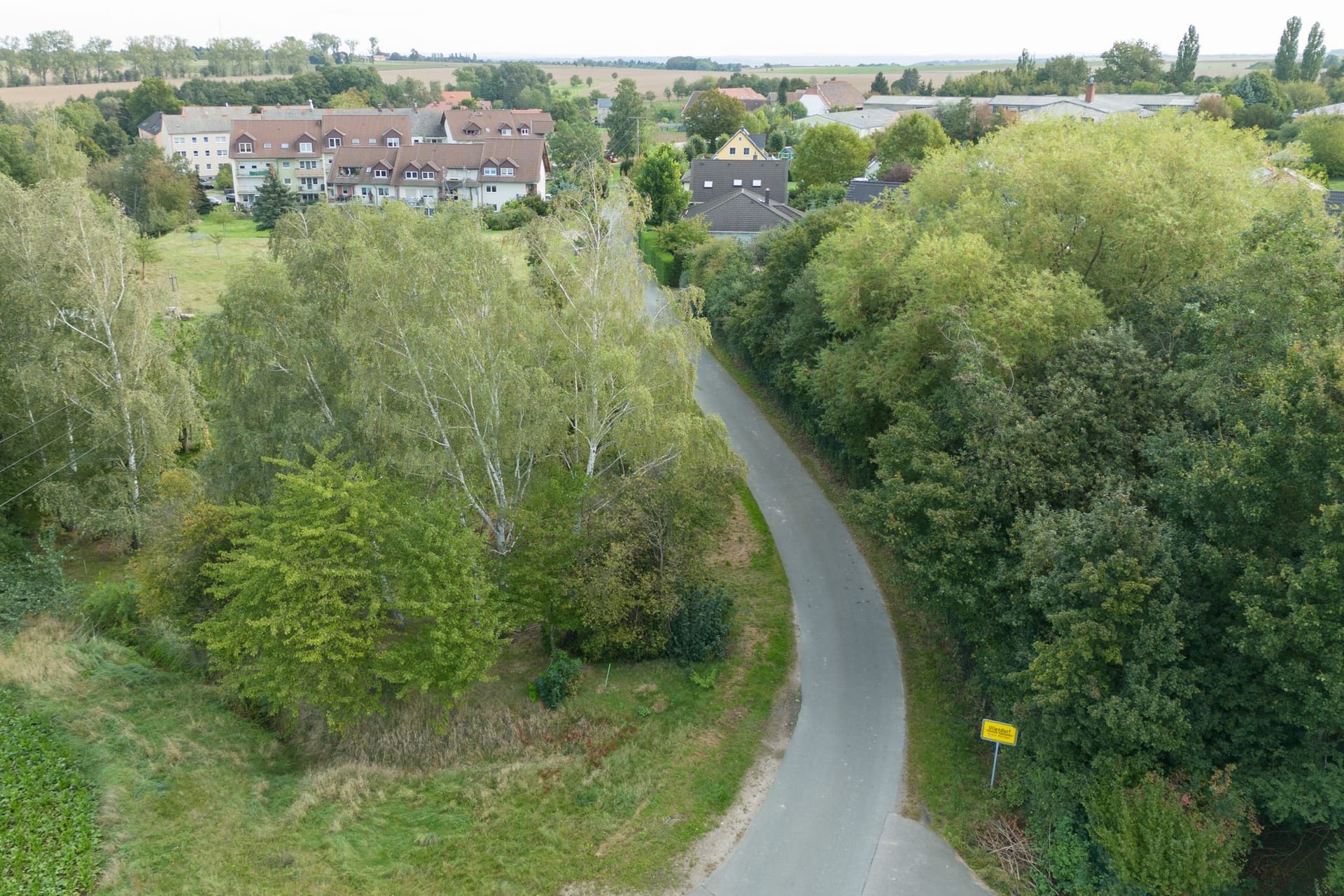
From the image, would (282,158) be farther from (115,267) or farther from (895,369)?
(895,369)

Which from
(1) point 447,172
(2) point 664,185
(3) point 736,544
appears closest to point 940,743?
(3) point 736,544

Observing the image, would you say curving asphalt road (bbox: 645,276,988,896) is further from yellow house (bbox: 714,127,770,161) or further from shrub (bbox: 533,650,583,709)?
yellow house (bbox: 714,127,770,161)

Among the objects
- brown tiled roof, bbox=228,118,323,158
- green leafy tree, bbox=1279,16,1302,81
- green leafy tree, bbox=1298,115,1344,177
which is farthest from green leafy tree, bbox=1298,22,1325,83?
brown tiled roof, bbox=228,118,323,158

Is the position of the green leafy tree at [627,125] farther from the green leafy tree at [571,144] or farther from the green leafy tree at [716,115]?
the green leafy tree at [716,115]

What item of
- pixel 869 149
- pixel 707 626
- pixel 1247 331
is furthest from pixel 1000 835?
pixel 869 149

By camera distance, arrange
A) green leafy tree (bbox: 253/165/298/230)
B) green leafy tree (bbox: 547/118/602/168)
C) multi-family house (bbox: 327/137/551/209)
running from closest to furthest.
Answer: green leafy tree (bbox: 253/165/298/230) < multi-family house (bbox: 327/137/551/209) < green leafy tree (bbox: 547/118/602/168)

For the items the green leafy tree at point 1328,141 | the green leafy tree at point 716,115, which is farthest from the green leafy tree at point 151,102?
the green leafy tree at point 1328,141
